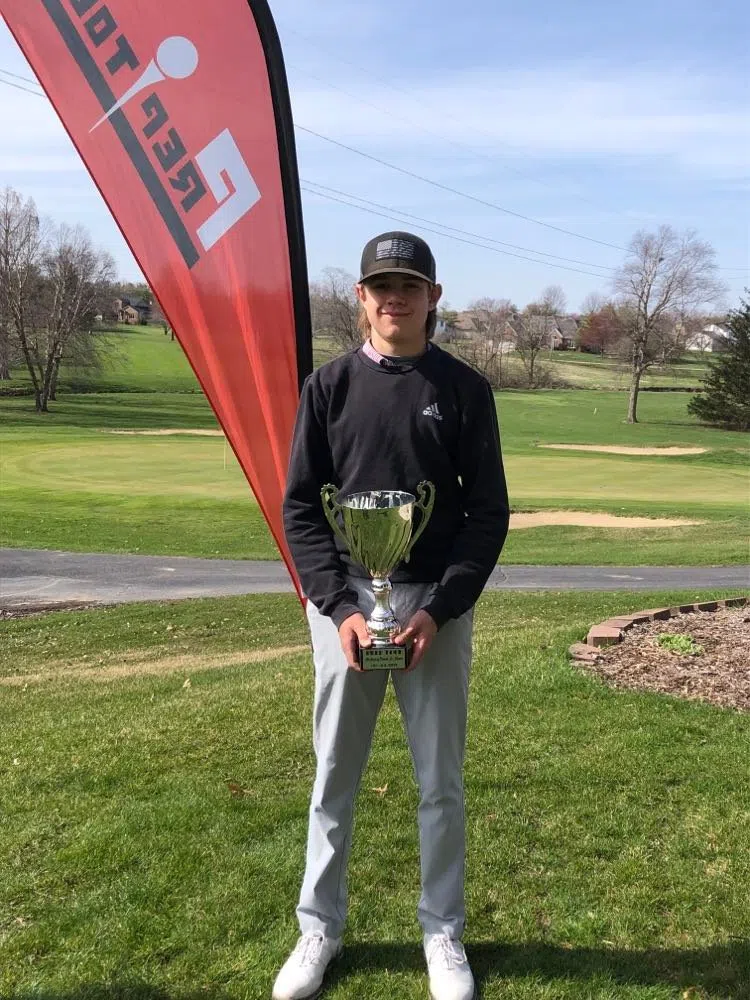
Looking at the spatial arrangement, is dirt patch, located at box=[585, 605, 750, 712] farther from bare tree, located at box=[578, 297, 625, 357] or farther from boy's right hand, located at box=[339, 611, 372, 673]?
bare tree, located at box=[578, 297, 625, 357]

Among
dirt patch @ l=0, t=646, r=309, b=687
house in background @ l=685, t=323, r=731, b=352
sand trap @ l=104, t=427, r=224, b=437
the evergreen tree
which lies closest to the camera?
dirt patch @ l=0, t=646, r=309, b=687

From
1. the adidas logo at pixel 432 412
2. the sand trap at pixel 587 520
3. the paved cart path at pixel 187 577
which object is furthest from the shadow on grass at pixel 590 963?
the sand trap at pixel 587 520

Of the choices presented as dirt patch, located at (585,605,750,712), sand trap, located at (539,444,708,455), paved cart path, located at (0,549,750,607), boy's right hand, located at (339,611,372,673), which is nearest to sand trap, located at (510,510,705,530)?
paved cart path, located at (0,549,750,607)

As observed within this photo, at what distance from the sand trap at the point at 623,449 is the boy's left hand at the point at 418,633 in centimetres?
3743

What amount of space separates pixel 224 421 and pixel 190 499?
18711mm

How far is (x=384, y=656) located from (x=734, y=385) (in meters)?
55.8

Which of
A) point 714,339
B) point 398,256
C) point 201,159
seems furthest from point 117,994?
point 714,339

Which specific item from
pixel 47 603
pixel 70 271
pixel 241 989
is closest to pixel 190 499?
pixel 47 603

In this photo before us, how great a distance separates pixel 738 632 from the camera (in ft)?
23.2

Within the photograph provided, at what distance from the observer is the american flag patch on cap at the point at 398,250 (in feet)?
9.19

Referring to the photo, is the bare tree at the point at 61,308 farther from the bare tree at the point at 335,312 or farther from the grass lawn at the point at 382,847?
the grass lawn at the point at 382,847

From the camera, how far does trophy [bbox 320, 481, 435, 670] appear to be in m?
2.65

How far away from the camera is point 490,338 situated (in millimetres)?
84062

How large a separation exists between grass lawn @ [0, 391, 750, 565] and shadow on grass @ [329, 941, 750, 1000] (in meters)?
14.4
